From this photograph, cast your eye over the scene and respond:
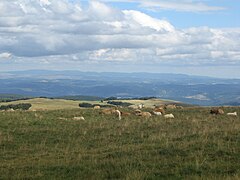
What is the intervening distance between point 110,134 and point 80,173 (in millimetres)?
10220

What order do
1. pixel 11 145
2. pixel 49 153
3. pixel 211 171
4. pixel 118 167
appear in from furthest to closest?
pixel 11 145 < pixel 49 153 < pixel 118 167 < pixel 211 171

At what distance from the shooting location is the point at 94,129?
82.5 ft

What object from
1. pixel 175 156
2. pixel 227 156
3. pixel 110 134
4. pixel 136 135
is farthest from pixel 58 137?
pixel 227 156

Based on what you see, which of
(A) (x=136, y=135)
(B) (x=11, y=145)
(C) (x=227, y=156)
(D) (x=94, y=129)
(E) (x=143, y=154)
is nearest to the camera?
(C) (x=227, y=156)

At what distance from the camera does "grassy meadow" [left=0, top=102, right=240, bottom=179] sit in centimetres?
1241

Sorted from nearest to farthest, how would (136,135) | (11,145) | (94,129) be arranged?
(11,145), (136,135), (94,129)

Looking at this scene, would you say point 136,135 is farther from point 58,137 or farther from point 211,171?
point 211,171

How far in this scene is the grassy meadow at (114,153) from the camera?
12.4 metres

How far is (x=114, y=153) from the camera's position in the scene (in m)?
16.0

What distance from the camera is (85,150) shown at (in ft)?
58.9

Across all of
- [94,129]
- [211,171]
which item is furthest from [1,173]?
[94,129]

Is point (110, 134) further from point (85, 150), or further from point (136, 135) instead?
point (85, 150)

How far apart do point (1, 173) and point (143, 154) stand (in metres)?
5.32

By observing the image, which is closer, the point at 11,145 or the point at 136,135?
the point at 11,145
